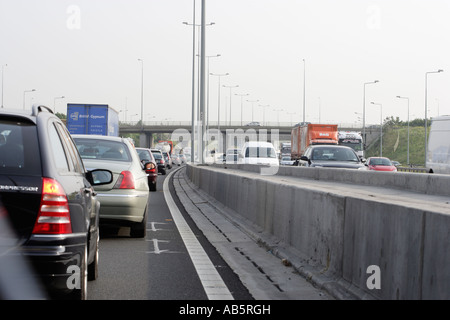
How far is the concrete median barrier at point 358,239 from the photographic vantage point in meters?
5.52

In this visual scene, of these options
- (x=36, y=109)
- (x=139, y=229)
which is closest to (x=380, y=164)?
(x=139, y=229)

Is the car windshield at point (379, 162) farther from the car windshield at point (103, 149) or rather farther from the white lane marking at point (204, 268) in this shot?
the car windshield at point (103, 149)

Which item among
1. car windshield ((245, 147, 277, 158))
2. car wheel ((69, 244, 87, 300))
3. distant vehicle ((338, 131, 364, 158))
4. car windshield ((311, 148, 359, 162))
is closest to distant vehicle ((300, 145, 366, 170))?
car windshield ((311, 148, 359, 162))

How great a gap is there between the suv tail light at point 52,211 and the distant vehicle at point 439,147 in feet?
84.5

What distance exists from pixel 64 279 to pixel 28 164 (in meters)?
0.79

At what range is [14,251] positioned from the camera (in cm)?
498

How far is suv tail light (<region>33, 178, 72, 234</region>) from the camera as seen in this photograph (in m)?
5.13

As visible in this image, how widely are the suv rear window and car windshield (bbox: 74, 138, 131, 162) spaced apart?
7.46 meters

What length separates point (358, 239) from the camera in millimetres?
7148

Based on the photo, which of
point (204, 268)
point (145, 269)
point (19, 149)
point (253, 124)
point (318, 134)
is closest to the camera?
point (19, 149)

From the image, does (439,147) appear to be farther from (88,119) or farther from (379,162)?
(88,119)

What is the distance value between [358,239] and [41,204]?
10.3 feet

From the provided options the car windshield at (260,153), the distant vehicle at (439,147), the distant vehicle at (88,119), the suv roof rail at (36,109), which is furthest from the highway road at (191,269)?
the car windshield at (260,153)

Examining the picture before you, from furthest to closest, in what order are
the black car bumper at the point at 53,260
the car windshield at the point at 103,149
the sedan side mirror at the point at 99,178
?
1. the car windshield at the point at 103,149
2. the sedan side mirror at the point at 99,178
3. the black car bumper at the point at 53,260
